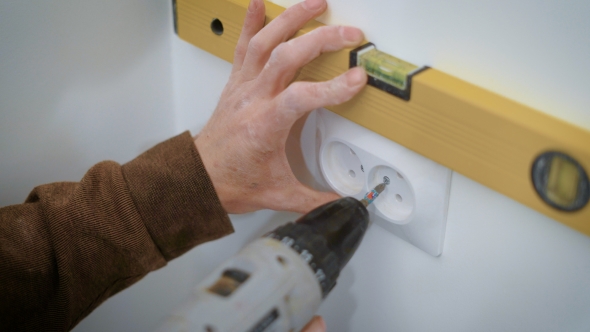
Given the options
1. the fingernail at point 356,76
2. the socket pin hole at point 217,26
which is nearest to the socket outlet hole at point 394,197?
the fingernail at point 356,76

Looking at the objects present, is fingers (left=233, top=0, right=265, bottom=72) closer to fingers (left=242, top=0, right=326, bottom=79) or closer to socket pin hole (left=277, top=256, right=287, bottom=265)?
fingers (left=242, top=0, right=326, bottom=79)

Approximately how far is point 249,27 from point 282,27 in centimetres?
5

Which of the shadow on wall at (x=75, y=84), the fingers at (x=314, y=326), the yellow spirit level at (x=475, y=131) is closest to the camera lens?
the yellow spirit level at (x=475, y=131)

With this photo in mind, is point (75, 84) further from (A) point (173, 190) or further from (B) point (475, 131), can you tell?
(B) point (475, 131)

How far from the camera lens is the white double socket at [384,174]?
1.49ft

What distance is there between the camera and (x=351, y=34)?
1.45 feet

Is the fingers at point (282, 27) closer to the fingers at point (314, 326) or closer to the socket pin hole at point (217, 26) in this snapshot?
the socket pin hole at point (217, 26)

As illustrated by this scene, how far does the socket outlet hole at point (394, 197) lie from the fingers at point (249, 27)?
0.18m

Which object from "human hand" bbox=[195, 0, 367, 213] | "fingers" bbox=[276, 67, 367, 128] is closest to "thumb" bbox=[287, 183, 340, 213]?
"human hand" bbox=[195, 0, 367, 213]

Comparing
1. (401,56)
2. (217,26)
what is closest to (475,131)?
(401,56)

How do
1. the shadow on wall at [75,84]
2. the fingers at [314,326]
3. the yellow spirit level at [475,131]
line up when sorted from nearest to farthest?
the yellow spirit level at [475,131], the fingers at [314,326], the shadow on wall at [75,84]

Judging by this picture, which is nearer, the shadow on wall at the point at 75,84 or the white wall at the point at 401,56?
the white wall at the point at 401,56

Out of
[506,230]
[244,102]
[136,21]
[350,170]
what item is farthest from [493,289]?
[136,21]

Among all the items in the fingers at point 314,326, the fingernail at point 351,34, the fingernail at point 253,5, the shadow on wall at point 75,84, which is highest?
the fingernail at point 253,5
